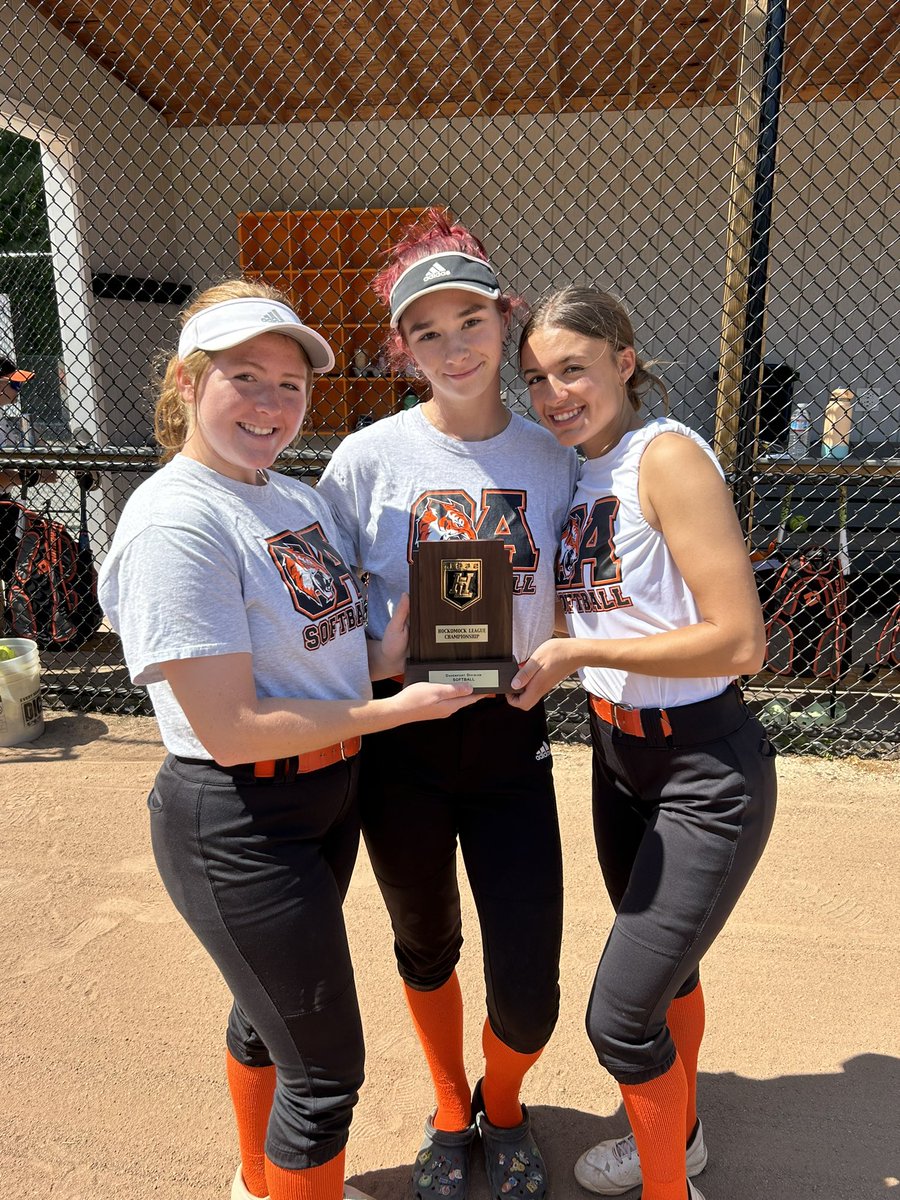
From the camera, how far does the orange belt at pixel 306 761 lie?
53.4 inches

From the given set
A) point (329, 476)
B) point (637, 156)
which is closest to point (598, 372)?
point (329, 476)

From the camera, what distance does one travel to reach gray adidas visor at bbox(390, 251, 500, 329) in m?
1.52

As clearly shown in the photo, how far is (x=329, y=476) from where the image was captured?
1.71 meters

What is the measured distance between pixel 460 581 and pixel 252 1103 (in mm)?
1025

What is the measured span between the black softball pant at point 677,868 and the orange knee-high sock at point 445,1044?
0.42 meters

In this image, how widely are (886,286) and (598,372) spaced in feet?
21.5

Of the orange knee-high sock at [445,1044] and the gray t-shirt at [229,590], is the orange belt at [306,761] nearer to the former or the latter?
the gray t-shirt at [229,590]

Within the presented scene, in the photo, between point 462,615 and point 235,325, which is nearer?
point 235,325

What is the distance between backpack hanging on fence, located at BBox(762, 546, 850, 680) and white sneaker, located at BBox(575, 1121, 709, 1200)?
282cm

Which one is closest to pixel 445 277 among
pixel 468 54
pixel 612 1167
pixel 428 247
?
pixel 428 247

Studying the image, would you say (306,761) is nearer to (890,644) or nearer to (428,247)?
(428,247)

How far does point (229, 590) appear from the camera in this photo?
127 cm

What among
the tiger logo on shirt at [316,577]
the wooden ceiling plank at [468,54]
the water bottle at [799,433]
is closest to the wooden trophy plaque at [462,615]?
the tiger logo on shirt at [316,577]

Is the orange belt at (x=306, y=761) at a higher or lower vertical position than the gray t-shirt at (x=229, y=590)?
lower
